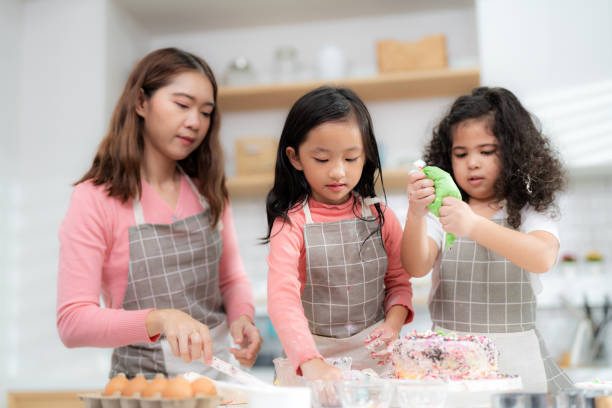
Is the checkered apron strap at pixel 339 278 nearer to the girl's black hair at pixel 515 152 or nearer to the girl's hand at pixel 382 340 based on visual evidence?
the girl's hand at pixel 382 340

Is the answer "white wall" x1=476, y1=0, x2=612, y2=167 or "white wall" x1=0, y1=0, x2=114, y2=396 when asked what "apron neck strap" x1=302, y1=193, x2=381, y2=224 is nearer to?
"white wall" x1=476, y1=0, x2=612, y2=167

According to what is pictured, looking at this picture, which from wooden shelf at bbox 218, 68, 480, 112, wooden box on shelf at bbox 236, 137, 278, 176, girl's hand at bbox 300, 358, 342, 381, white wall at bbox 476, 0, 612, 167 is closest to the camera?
girl's hand at bbox 300, 358, 342, 381

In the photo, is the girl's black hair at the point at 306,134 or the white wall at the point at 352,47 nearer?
the girl's black hair at the point at 306,134

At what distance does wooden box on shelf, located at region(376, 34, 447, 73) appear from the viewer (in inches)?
→ 98.9

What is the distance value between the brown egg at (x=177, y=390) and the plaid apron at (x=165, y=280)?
572 mm

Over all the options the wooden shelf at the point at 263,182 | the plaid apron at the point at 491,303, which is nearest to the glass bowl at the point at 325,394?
the plaid apron at the point at 491,303

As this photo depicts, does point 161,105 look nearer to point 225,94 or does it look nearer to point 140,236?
point 140,236

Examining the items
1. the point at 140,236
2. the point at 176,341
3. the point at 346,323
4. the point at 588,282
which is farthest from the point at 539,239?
the point at 588,282

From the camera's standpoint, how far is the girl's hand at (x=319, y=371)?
Answer: 30.1 inches

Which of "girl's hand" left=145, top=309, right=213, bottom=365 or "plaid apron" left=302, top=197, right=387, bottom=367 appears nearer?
"girl's hand" left=145, top=309, right=213, bottom=365

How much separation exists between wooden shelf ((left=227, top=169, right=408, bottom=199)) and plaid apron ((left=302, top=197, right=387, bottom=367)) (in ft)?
4.78

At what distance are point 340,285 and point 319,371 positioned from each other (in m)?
0.25

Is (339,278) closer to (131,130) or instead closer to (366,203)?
(366,203)

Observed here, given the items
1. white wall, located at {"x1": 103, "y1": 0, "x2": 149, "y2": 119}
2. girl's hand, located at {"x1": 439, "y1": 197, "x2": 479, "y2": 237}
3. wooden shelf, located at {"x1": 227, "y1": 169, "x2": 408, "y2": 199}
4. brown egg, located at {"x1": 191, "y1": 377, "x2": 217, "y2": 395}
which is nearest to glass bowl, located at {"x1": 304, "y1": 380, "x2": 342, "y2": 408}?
brown egg, located at {"x1": 191, "y1": 377, "x2": 217, "y2": 395}
